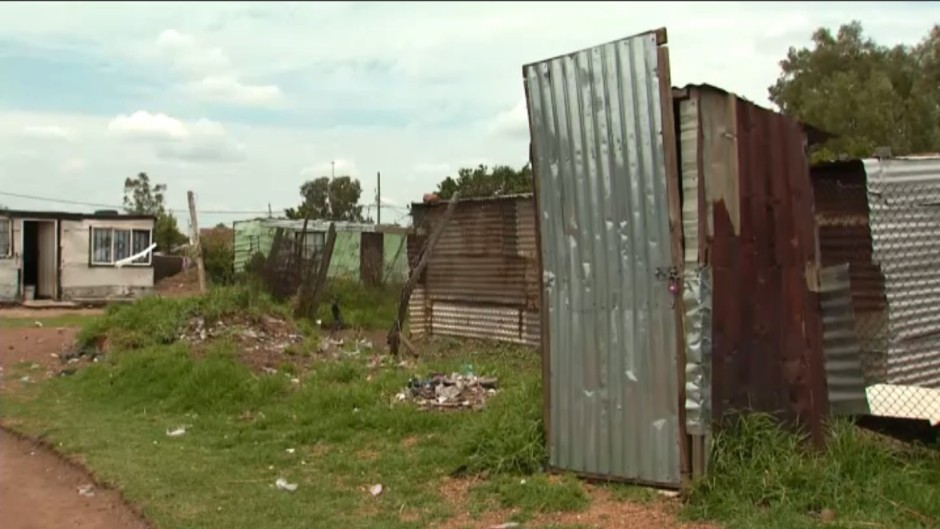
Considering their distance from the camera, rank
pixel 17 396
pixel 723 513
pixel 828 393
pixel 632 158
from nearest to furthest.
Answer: pixel 723 513
pixel 632 158
pixel 828 393
pixel 17 396

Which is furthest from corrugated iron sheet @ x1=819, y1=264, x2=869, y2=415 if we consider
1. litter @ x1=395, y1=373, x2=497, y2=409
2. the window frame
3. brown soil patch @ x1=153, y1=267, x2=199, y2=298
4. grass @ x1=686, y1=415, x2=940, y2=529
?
the window frame

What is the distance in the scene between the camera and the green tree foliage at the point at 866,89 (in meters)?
23.8

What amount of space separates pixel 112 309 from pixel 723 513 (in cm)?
1123

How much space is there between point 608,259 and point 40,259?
23776 mm

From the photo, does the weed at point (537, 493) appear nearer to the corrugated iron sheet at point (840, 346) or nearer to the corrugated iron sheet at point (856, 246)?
A: the corrugated iron sheet at point (840, 346)

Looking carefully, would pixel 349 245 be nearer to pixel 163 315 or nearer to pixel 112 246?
pixel 112 246

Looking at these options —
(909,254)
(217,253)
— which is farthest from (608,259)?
(217,253)

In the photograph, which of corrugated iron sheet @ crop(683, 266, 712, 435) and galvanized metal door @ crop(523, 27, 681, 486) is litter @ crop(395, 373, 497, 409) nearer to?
galvanized metal door @ crop(523, 27, 681, 486)

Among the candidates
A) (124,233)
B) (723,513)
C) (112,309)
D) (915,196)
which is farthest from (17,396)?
(124,233)

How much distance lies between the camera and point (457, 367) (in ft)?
28.9

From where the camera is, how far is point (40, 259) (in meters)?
24.8

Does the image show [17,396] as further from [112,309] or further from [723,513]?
[723,513]

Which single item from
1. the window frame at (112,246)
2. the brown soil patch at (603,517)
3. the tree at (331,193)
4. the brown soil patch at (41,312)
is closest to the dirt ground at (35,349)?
the brown soil patch at (41,312)

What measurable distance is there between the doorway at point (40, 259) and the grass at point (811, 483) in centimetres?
2335
